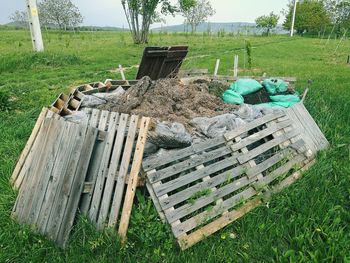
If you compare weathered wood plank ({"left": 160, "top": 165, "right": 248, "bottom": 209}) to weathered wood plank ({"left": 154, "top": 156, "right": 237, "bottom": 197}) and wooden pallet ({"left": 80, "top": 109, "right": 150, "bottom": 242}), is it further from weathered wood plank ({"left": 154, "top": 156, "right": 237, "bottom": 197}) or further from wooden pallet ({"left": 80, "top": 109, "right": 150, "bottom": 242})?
wooden pallet ({"left": 80, "top": 109, "right": 150, "bottom": 242})

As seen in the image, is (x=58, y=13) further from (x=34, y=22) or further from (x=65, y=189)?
(x=65, y=189)

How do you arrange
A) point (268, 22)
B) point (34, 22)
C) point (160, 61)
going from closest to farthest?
point (160, 61) < point (34, 22) < point (268, 22)

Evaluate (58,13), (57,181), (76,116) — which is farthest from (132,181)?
(58,13)

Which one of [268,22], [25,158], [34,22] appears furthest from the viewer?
[268,22]

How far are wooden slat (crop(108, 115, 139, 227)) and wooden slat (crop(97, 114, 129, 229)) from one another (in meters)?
0.06

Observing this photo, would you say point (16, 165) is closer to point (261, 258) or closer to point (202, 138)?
point (202, 138)

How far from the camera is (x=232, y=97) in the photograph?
568 cm

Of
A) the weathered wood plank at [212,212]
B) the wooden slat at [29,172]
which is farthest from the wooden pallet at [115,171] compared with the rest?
the wooden slat at [29,172]

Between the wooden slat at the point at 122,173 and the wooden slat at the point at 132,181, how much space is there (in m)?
0.06

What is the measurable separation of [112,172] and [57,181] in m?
0.55

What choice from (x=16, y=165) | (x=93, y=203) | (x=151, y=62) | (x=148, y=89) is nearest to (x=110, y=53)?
(x=151, y=62)

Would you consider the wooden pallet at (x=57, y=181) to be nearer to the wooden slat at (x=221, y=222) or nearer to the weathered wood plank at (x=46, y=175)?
the weathered wood plank at (x=46, y=175)

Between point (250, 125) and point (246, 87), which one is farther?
point (246, 87)

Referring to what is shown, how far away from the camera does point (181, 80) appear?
21.5ft
